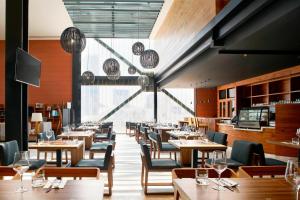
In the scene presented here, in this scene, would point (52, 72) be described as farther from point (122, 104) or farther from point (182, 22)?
point (182, 22)

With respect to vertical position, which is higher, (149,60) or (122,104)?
(149,60)

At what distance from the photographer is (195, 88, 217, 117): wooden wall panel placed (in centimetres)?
1978

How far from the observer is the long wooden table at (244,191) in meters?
2.20

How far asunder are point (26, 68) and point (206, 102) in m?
14.1

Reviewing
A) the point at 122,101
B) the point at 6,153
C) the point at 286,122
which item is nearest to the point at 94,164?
the point at 6,153

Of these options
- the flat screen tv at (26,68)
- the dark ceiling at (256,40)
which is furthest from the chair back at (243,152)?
the flat screen tv at (26,68)

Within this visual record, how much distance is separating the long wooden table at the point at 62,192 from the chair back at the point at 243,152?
315cm

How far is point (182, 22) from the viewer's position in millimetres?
11742

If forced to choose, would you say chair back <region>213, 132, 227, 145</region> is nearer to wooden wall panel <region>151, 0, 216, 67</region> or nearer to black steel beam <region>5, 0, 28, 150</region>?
wooden wall panel <region>151, 0, 216, 67</region>

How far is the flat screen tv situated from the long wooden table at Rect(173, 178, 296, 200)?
4.83 m

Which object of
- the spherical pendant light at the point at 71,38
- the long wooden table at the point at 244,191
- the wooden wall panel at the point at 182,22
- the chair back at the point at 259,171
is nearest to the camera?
the long wooden table at the point at 244,191

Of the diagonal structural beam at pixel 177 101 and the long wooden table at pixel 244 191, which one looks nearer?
the long wooden table at pixel 244 191

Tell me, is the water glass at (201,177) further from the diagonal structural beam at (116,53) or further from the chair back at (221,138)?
the diagonal structural beam at (116,53)

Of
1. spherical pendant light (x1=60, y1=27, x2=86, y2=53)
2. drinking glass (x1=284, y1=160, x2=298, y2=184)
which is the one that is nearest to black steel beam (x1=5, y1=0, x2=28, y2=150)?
spherical pendant light (x1=60, y1=27, x2=86, y2=53)
